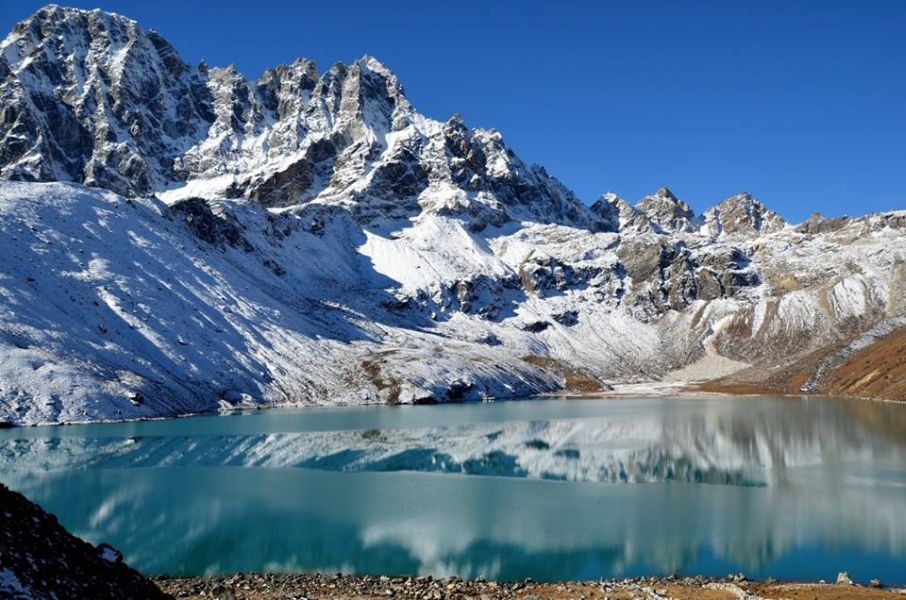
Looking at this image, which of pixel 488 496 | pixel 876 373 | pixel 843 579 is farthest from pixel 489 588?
pixel 876 373

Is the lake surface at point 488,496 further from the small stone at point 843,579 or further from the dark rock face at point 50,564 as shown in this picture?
the dark rock face at point 50,564

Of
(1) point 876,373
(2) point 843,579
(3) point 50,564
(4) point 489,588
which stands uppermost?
(1) point 876,373

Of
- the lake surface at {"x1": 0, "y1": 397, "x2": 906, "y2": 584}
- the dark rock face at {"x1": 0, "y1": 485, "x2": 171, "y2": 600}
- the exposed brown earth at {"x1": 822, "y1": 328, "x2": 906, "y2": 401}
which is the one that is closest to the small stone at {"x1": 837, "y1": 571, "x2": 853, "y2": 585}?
the lake surface at {"x1": 0, "y1": 397, "x2": 906, "y2": 584}

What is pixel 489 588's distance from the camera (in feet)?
117


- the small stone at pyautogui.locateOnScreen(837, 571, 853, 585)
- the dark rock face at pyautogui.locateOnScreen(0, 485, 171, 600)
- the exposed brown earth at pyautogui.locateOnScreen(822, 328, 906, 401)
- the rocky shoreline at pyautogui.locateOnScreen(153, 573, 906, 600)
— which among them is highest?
the exposed brown earth at pyautogui.locateOnScreen(822, 328, 906, 401)

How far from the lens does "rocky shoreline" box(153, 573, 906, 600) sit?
33.5 meters

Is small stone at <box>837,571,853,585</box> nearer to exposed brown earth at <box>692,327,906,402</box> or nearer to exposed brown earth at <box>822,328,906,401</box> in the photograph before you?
exposed brown earth at <box>692,327,906,402</box>

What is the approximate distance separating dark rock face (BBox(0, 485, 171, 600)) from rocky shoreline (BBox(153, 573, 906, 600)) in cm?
1243

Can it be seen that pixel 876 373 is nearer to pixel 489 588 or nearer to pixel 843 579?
pixel 843 579

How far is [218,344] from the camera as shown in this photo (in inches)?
6407

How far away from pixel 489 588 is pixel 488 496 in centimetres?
2385

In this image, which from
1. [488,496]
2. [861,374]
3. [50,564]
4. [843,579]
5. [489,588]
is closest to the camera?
[50,564]

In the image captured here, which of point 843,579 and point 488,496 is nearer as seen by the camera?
point 843,579

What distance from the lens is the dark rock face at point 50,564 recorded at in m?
17.3
